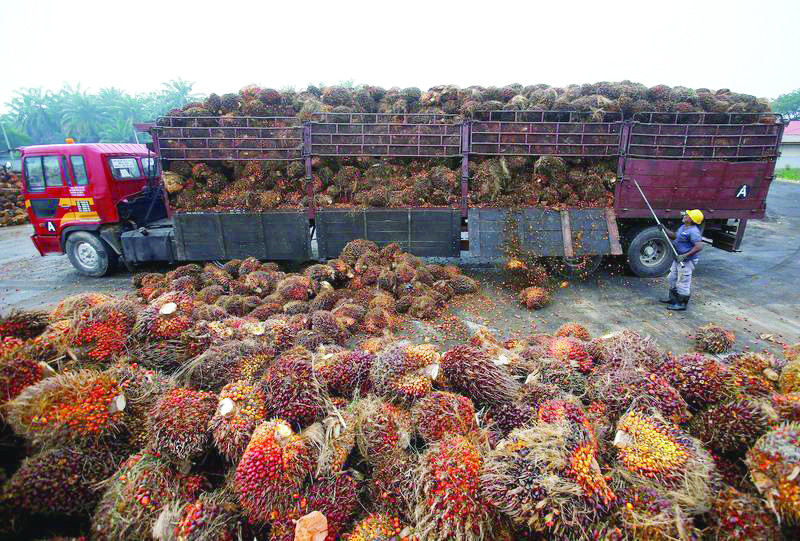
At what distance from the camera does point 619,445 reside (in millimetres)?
2012

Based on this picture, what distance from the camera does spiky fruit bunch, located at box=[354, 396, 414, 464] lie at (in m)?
2.19

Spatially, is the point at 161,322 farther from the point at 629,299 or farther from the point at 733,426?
the point at 629,299

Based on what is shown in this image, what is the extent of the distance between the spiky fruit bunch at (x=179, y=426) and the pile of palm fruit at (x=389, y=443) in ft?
0.03

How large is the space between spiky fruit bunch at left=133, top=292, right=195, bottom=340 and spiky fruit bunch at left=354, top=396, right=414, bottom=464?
5.88 ft

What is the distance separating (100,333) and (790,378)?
463cm

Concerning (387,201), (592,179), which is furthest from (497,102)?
(387,201)

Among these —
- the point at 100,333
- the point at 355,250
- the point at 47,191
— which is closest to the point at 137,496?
the point at 100,333

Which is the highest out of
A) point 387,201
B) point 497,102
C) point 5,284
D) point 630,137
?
point 497,102

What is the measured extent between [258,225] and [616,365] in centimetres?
669

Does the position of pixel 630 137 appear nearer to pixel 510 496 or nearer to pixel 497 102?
pixel 497 102

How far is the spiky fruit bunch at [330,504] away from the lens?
6.23 feet

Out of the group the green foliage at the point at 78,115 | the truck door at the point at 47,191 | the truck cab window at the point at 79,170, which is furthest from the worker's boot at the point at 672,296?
the green foliage at the point at 78,115

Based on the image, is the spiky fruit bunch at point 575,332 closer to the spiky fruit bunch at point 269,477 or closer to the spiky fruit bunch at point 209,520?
the spiky fruit bunch at point 269,477

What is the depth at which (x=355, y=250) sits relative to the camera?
7.12 metres
